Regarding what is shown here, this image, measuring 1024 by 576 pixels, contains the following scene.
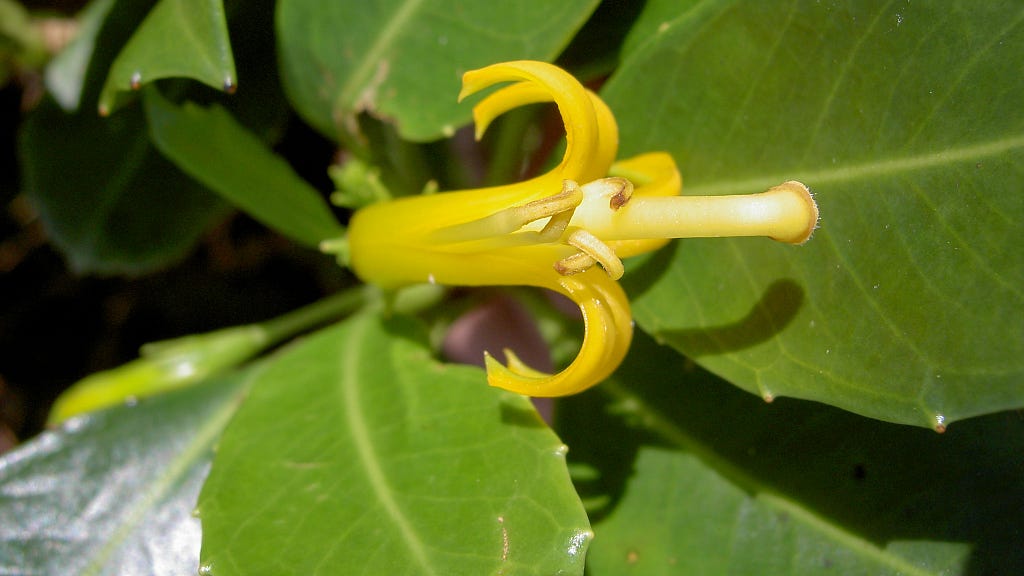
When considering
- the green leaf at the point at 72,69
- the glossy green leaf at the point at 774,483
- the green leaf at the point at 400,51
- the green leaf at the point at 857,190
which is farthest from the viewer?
the green leaf at the point at 72,69

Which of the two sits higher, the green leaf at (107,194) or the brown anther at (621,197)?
the brown anther at (621,197)

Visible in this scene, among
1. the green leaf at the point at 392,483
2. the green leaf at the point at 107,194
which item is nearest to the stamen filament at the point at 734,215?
the green leaf at the point at 392,483

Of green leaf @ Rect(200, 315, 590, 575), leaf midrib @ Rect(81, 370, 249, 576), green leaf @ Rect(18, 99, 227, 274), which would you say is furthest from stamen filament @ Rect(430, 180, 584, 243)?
green leaf @ Rect(18, 99, 227, 274)

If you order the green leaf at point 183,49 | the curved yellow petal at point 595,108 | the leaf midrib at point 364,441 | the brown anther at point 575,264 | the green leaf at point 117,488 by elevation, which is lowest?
the green leaf at point 117,488

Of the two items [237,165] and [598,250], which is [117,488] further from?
[598,250]

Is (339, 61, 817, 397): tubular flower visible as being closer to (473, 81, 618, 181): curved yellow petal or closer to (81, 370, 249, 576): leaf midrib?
(473, 81, 618, 181): curved yellow petal

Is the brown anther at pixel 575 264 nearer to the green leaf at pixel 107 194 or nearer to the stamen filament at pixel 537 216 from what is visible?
the stamen filament at pixel 537 216
